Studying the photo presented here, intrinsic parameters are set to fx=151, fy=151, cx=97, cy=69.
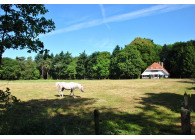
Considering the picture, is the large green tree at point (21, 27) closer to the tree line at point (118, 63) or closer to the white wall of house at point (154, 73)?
the tree line at point (118, 63)

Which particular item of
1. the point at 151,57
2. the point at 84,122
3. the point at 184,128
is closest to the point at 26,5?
the point at 84,122

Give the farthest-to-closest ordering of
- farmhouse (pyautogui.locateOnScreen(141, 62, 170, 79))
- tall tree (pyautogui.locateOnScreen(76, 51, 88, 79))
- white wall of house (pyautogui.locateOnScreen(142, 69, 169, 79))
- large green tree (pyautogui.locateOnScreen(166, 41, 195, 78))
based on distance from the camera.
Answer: tall tree (pyautogui.locateOnScreen(76, 51, 88, 79)) → white wall of house (pyautogui.locateOnScreen(142, 69, 169, 79)) → farmhouse (pyautogui.locateOnScreen(141, 62, 170, 79)) → large green tree (pyautogui.locateOnScreen(166, 41, 195, 78))

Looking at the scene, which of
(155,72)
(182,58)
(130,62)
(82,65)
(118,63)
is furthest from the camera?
(82,65)

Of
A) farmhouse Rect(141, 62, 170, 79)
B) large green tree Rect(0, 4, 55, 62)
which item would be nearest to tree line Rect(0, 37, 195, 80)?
farmhouse Rect(141, 62, 170, 79)

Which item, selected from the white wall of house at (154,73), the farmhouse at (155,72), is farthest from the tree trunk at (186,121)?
the white wall of house at (154,73)

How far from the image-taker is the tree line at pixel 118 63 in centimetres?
7069

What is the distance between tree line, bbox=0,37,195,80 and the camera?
70.7 metres

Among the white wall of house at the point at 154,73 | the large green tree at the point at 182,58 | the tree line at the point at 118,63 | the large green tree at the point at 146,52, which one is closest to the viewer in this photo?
the large green tree at the point at 182,58

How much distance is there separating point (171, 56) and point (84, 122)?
81.8 m

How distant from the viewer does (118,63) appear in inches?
2891

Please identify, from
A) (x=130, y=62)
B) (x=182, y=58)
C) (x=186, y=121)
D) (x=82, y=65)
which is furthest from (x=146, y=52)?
(x=186, y=121)

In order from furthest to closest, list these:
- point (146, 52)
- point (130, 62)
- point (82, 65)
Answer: point (82, 65) → point (146, 52) → point (130, 62)

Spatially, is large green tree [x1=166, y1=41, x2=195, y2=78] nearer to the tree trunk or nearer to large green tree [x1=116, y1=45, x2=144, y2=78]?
large green tree [x1=116, y1=45, x2=144, y2=78]

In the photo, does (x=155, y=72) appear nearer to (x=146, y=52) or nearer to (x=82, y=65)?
(x=146, y=52)
